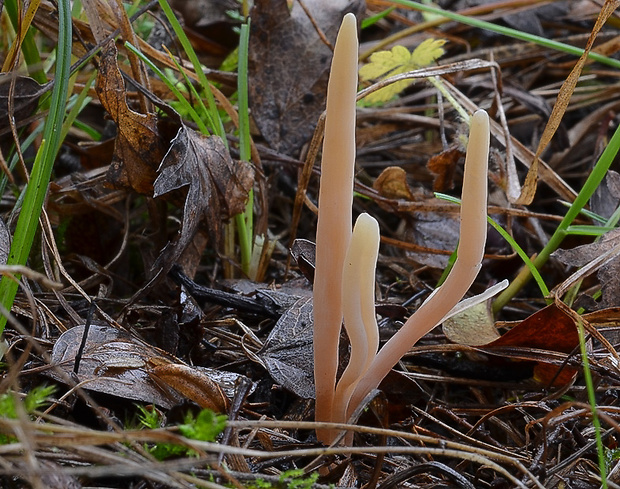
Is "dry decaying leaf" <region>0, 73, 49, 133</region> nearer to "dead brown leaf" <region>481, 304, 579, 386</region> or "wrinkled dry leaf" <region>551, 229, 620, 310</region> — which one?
"dead brown leaf" <region>481, 304, 579, 386</region>

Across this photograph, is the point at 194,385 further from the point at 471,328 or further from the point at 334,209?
the point at 471,328

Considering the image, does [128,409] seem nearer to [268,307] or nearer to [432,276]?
[268,307]

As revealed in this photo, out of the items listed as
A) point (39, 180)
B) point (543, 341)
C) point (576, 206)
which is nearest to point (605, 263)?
point (576, 206)

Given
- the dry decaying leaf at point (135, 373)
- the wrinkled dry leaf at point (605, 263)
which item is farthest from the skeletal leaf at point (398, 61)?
the dry decaying leaf at point (135, 373)

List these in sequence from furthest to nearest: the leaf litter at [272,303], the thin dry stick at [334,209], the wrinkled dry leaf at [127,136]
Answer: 1. the wrinkled dry leaf at [127,136]
2. the leaf litter at [272,303]
3. the thin dry stick at [334,209]

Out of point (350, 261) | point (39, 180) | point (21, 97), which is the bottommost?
point (350, 261)

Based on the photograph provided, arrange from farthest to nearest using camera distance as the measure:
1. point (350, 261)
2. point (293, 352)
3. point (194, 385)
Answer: point (293, 352) → point (194, 385) → point (350, 261)

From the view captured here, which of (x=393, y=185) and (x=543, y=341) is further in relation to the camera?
(x=393, y=185)

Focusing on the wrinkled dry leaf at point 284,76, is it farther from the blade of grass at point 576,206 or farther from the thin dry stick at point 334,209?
the thin dry stick at point 334,209

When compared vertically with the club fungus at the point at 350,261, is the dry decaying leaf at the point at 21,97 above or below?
above

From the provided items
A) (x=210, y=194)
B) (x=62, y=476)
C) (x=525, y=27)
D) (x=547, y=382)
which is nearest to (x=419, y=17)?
(x=525, y=27)
